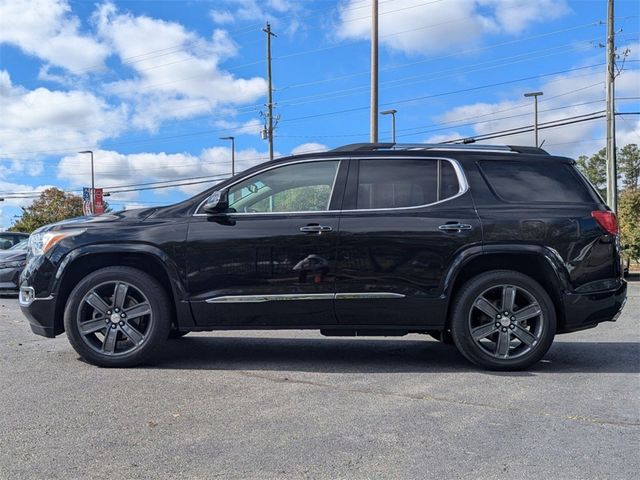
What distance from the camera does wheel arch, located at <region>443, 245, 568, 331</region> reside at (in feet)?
16.0

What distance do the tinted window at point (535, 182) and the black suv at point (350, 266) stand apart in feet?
0.04

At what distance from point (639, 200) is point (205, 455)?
3945 cm

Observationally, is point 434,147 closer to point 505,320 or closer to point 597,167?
point 505,320

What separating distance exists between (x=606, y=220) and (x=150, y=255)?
12.9 feet

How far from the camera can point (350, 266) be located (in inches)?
191

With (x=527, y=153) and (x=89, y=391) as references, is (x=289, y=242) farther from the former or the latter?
(x=527, y=153)

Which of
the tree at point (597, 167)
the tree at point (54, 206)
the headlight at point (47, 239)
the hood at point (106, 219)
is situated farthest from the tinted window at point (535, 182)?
the tree at point (597, 167)

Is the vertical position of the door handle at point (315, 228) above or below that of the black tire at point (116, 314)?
above

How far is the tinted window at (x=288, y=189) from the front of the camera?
5.05 meters

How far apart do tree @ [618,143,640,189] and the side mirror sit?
92.4 m

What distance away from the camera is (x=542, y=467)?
3.04 meters

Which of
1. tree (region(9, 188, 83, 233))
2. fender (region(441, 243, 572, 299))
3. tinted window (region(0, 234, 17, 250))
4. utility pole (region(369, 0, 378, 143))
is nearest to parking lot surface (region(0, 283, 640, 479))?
fender (region(441, 243, 572, 299))

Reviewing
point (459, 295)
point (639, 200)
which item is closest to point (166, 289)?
point (459, 295)

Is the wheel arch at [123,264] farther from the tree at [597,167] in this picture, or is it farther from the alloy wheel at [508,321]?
the tree at [597,167]
